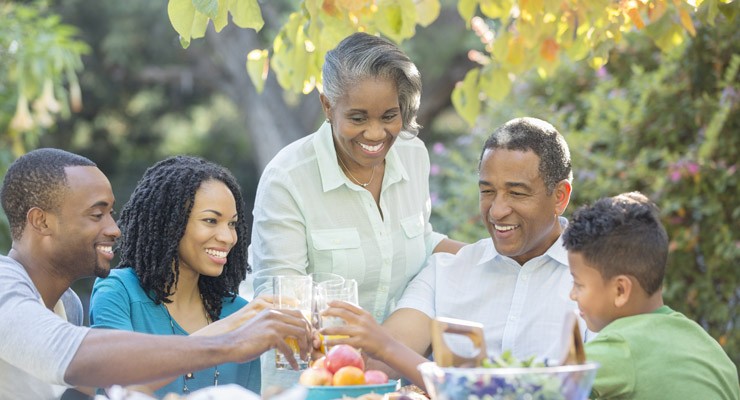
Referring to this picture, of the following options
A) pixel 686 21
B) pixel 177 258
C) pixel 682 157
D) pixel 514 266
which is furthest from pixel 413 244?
pixel 682 157

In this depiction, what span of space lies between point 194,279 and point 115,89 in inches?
497

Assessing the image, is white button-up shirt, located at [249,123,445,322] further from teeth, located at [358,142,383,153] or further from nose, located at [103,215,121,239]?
nose, located at [103,215,121,239]

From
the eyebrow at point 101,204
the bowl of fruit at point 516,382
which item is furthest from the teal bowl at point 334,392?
the eyebrow at point 101,204

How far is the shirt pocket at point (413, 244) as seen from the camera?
13.8 feet

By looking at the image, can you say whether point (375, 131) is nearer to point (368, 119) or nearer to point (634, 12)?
point (368, 119)

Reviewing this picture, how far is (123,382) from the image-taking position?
3025mm

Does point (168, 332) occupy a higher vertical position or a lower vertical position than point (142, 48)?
lower

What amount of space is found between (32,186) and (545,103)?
4798mm

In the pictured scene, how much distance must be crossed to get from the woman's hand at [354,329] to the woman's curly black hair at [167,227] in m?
0.71

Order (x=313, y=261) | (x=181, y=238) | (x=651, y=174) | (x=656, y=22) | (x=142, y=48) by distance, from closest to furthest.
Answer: (x=181, y=238)
(x=313, y=261)
(x=656, y=22)
(x=651, y=174)
(x=142, y=48)

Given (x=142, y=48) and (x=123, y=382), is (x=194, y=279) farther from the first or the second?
(x=142, y=48)

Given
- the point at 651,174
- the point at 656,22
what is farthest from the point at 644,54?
the point at 656,22

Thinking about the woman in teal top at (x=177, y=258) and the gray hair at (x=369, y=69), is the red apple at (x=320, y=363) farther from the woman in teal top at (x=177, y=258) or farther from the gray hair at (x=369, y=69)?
the gray hair at (x=369, y=69)

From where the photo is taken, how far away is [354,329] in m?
3.26
